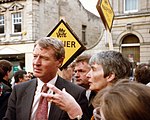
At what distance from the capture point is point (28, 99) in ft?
8.73

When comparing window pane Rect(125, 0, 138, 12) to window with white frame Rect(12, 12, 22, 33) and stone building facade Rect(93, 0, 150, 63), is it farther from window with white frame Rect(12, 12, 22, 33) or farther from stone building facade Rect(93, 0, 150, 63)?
window with white frame Rect(12, 12, 22, 33)

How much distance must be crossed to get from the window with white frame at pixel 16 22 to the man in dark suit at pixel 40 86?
2156 centimetres

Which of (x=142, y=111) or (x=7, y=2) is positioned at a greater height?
(x=7, y=2)

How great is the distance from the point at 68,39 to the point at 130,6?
1406 cm

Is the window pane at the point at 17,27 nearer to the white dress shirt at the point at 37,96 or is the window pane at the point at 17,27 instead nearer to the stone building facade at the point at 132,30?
the stone building facade at the point at 132,30

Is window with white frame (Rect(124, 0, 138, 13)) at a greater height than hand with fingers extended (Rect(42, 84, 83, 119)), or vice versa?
window with white frame (Rect(124, 0, 138, 13))

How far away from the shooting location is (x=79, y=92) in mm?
2711

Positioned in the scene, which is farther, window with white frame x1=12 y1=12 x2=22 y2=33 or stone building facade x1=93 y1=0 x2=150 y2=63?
window with white frame x1=12 y1=12 x2=22 y2=33

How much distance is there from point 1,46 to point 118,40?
32.7 ft

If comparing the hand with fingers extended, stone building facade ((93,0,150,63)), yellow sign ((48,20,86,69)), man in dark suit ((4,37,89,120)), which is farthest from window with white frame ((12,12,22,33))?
the hand with fingers extended

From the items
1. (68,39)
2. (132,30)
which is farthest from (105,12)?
(132,30)

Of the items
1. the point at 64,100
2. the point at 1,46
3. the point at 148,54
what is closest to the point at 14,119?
the point at 64,100

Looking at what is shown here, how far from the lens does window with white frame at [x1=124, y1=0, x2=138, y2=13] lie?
18833mm

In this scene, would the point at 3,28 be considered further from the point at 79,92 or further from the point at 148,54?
the point at 79,92
